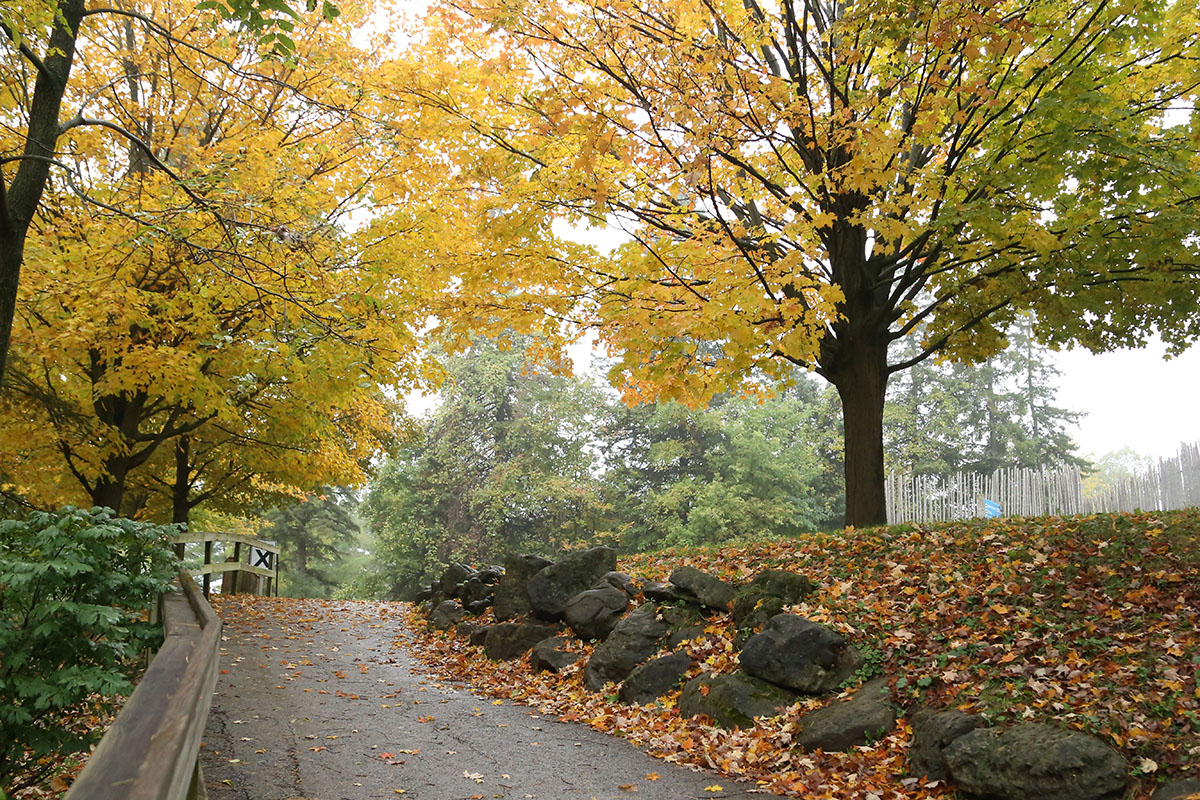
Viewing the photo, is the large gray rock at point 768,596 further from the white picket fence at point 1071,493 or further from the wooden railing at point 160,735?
the white picket fence at point 1071,493

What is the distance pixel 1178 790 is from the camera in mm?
3990

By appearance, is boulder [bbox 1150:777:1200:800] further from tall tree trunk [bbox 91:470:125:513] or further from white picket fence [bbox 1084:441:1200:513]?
tall tree trunk [bbox 91:470:125:513]

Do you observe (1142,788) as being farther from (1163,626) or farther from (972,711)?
(1163,626)

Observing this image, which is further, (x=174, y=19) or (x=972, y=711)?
(x=174, y=19)

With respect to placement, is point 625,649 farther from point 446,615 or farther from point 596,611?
point 446,615

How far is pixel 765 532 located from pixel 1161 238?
20712 mm

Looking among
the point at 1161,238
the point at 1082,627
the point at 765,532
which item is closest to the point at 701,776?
the point at 1082,627

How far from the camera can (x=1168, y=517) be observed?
24.2 feet

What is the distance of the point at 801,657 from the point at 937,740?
144 cm

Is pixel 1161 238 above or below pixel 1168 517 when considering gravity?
above

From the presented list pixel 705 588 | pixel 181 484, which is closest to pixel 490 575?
pixel 705 588

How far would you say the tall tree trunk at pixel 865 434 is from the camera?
32.4 feet

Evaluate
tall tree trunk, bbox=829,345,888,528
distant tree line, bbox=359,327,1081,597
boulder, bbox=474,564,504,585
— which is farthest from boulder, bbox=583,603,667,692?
distant tree line, bbox=359,327,1081,597

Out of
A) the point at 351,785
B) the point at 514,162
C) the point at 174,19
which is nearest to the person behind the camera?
the point at 351,785
